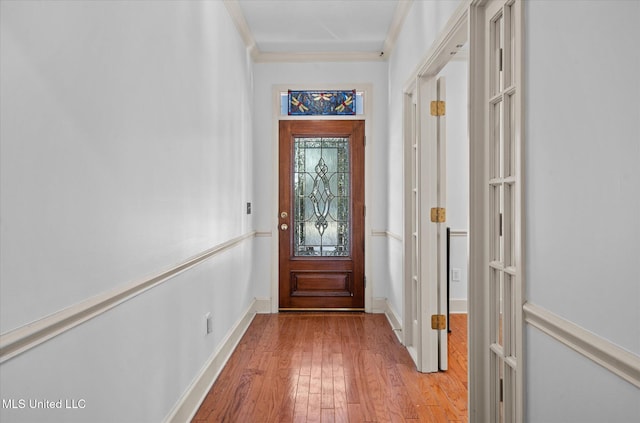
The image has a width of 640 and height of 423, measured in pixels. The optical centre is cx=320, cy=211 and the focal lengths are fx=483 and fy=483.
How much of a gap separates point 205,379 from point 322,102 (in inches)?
122

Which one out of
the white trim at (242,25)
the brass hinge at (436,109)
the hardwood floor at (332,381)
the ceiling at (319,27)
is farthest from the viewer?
the ceiling at (319,27)

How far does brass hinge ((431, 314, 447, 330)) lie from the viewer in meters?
3.26

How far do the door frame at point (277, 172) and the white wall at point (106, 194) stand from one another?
1.99 metres

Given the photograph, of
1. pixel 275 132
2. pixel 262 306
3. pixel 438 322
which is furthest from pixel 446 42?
pixel 262 306

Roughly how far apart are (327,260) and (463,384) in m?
2.23

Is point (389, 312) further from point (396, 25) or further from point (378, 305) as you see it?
point (396, 25)

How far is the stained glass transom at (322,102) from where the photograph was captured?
4996mm

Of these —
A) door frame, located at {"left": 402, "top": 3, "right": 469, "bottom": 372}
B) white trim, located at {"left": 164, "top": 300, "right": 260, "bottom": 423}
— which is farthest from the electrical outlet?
door frame, located at {"left": 402, "top": 3, "right": 469, "bottom": 372}

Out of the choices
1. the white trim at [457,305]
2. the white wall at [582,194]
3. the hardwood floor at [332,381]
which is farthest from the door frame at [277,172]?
the white wall at [582,194]

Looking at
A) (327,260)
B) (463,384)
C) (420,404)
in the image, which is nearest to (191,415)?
(420,404)

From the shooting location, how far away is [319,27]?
4.25 metres

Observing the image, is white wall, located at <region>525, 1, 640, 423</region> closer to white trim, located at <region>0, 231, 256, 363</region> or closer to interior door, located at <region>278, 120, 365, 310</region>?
white trim, located at <region>0, 231, 256, 363</region>

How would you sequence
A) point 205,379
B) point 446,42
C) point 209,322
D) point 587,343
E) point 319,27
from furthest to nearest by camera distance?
point 319,27
point 209,322
point 205,379
point 446,42
point 587,343

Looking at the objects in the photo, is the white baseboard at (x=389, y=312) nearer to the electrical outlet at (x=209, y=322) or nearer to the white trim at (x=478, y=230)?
the electrical outlet at (x=209, y=322)
